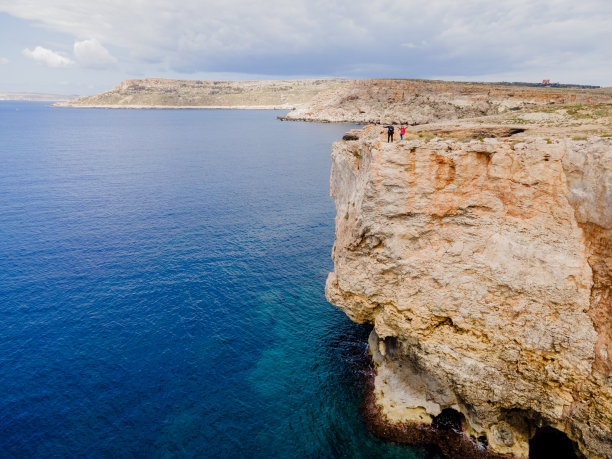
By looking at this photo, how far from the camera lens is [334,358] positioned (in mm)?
30500

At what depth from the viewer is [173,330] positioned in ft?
109

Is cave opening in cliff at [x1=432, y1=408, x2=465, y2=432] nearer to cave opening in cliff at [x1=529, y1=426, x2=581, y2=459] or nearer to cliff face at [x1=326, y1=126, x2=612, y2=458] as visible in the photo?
cliff face at [x1=326, y1=126, x2=612, y2=458]

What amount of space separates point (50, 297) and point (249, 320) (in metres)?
20.5

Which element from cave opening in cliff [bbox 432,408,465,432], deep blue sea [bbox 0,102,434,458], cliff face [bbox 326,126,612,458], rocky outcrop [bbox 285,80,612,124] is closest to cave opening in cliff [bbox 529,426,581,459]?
cliff face [bbox 326,126,612,458]

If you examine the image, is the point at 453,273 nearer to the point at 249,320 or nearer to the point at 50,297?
the point at 249,320

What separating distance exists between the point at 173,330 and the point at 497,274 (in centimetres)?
2709

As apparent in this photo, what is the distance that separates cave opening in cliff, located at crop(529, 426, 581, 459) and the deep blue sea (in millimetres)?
7376

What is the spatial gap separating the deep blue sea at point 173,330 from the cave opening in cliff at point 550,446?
7.38 metres

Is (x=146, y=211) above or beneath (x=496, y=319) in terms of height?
beneath

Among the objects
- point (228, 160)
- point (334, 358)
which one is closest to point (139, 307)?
point (334, 358)

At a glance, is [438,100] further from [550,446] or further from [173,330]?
[550,446]

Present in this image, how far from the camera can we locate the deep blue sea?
933 inches

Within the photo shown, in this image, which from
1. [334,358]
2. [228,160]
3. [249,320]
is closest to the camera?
[334,358]

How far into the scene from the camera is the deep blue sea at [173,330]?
77.8 ft
